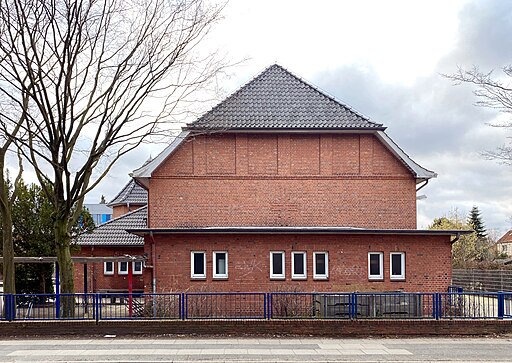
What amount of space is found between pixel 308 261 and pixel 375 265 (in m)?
2.55

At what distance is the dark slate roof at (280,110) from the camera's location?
25.6m

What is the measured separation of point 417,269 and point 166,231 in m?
9.37

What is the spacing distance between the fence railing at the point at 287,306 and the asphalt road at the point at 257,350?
3.10 feet

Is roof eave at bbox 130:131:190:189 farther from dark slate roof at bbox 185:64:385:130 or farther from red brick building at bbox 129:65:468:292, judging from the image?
dark slate roof at bbox 185:64:385:130

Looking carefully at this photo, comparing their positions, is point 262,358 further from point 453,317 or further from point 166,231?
point 166,231

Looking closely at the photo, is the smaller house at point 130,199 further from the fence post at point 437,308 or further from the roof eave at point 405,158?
the fence post at point 437,308

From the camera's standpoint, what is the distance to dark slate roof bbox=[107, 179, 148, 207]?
1670 inches

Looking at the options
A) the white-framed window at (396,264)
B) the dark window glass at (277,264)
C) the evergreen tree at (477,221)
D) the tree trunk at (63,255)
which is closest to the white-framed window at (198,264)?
the dark window glass at (277,264)

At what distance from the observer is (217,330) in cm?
1694

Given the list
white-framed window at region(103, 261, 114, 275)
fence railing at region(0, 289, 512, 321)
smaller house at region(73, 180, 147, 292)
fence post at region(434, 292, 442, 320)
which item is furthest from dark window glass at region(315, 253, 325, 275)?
white-framed window at region(103, 261, 114, 275)

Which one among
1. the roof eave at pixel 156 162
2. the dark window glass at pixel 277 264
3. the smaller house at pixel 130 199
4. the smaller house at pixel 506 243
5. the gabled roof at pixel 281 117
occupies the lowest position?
the smaller house at pixel 506 243

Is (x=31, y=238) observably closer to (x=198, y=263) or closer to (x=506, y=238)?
(x=198, y=263)

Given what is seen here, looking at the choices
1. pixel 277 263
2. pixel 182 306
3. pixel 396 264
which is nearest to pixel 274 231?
pixel 277 263

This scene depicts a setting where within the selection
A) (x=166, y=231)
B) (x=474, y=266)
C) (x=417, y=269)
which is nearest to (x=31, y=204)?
(x=166, y=231)
